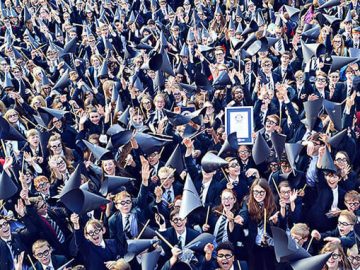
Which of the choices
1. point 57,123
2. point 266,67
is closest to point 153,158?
point 57,123

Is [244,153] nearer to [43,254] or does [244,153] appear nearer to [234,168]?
[234,168]

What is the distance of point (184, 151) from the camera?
7.40 meters

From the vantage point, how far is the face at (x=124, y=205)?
5934 millimetres

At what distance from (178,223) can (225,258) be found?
627mm

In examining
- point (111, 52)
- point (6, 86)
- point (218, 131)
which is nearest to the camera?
point (218, 131)

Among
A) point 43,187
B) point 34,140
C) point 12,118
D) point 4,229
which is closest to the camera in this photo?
point 4,229

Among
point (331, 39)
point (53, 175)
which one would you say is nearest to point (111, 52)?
point (331, 39)

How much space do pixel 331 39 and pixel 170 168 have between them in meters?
5.31

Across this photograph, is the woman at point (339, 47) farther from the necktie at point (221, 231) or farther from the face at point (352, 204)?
the necktie at point (221, 231)

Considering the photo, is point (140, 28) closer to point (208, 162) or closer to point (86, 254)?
point (208, 162)

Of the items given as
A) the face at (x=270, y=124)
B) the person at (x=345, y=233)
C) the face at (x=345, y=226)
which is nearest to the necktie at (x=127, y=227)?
the person at (x=345, y=233)

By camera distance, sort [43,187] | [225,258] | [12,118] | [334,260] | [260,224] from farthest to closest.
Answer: [12,118]
[43,187]
[260,224]
[225,258]
[334,260]

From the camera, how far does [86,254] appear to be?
5598 mm

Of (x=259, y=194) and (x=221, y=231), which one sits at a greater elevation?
(x=259, y=194)
